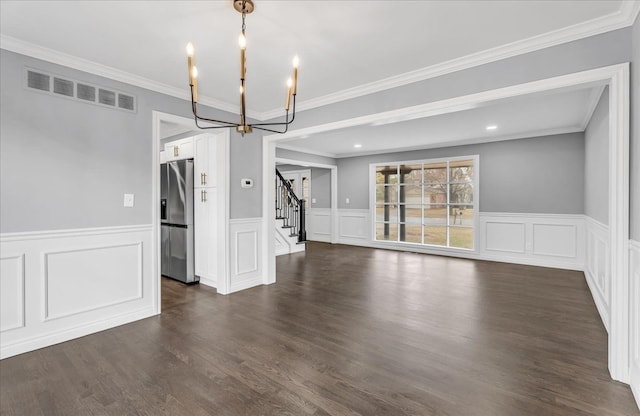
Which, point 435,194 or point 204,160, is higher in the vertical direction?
point 204,160

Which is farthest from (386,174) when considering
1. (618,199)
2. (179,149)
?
(618,199)

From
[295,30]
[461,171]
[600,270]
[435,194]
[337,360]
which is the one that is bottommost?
[337,360]

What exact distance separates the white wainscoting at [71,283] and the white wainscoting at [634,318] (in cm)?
425

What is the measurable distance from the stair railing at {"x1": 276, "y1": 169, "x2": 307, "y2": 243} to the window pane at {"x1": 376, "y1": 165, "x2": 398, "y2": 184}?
7.39ft

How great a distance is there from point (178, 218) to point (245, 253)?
4.23 ft

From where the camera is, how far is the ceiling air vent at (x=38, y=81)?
271cm

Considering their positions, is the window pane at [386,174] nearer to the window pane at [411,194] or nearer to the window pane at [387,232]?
the window pane at [411,194]

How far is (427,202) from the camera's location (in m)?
7.64

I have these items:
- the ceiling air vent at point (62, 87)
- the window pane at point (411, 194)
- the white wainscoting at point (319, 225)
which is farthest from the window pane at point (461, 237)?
the ceiling air vent at point (62, 87)

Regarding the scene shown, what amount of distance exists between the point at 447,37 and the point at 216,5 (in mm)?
1822

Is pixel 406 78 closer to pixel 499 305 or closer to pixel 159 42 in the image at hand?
pixel 159 42

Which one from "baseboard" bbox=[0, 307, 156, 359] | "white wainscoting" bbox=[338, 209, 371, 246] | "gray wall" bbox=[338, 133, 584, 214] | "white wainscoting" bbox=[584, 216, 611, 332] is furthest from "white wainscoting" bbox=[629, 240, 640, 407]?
"white wainscoting" bbox=[338, 209, 371, 246]

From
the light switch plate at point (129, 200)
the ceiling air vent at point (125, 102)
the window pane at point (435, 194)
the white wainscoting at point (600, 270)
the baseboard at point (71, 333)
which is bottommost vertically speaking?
the baseboard at point (71, 333)

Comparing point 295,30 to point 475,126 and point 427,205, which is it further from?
point 427,205
